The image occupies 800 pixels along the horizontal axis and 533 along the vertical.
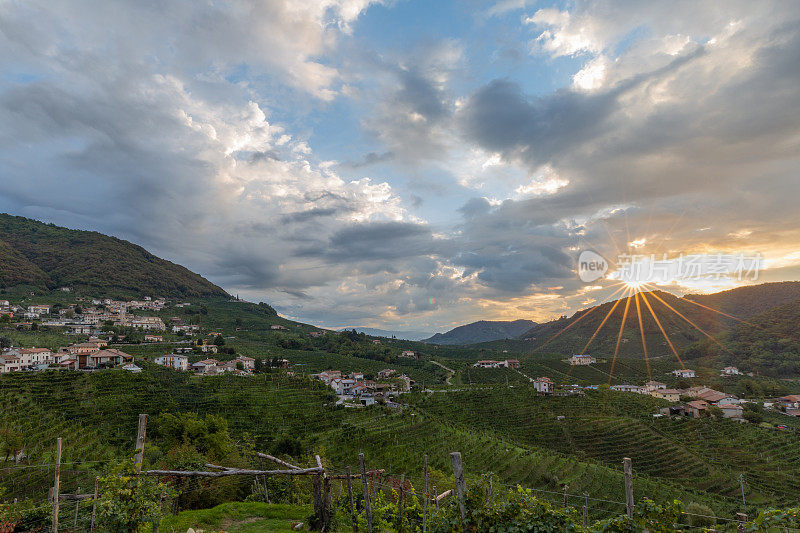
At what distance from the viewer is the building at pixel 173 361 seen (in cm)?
5695

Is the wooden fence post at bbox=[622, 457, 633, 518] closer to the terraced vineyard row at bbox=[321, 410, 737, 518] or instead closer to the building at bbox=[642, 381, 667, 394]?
the terraced vineyard row at bbox=[321, 410, 737, 518]

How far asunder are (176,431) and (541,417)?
4385 cm

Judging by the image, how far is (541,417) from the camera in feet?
161

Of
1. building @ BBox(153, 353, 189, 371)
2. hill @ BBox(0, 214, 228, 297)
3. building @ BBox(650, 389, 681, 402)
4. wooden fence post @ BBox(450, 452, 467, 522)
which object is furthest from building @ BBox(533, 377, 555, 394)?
hill @ BBox(0, 214, 228, 297)

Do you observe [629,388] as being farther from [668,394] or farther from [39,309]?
[39,309]

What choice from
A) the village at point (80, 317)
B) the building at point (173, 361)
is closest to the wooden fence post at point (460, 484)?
the building at point (173, 361)

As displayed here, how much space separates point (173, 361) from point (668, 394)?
8674 cm

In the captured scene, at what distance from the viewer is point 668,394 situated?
64.9 meters

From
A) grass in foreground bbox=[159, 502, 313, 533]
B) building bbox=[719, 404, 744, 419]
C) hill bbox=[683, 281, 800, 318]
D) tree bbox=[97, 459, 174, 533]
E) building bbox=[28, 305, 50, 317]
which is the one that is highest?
hill bbox=[683, 281, 800, 318]

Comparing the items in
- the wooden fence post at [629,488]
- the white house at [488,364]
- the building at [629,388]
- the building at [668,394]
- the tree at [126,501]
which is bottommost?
the white house at [488,364]

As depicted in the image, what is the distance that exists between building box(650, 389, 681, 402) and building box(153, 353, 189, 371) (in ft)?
269

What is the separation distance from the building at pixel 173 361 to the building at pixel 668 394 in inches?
3226

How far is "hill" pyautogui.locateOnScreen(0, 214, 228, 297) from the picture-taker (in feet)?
368

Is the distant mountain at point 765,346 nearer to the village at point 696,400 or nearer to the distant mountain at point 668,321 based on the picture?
the distant mountain at point 668,321
